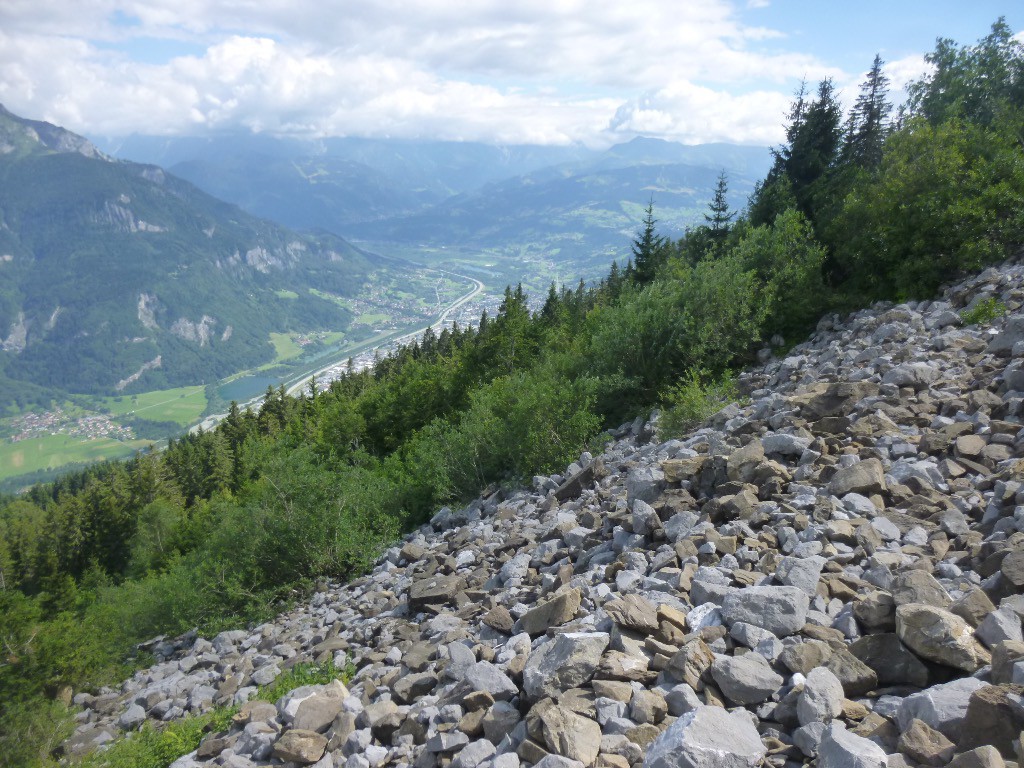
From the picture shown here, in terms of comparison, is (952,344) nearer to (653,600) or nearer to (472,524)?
(653,600)

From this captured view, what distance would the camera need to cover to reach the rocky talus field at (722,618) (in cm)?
484

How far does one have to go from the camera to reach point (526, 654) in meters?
7.06

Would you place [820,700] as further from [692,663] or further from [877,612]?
[877,612]

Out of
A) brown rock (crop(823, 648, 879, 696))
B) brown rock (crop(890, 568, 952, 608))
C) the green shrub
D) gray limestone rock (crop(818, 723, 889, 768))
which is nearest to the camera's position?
gray limestone rock (crop(818, 723, 889, 768))

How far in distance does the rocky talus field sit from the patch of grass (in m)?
0.41

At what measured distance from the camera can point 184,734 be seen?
927 centimetres

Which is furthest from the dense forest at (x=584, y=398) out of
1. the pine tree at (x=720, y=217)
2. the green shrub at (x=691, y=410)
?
the pine tree at (x=720, y=217)

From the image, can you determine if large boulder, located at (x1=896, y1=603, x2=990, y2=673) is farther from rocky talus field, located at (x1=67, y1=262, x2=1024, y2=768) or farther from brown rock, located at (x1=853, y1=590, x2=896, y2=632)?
brown rock, located at (x1=853, y1=590, x2=896, y2=632)

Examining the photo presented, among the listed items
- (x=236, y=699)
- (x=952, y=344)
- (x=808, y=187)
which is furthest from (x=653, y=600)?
(x=808, y=187)

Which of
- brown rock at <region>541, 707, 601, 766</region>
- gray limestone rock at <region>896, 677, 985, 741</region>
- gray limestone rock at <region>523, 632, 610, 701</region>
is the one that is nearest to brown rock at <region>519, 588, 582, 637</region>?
gray limestone rock at <region>523, 632, 610, 701</region>

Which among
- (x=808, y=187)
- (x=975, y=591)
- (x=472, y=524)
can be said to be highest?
(x=808, y=187)

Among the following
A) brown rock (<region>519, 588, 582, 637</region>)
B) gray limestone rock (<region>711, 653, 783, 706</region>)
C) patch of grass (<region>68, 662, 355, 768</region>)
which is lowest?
patch of grass (<region>68, 662, 355, 768</region>)

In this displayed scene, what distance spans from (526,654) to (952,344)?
42.5ft

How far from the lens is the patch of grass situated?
9000 millimetres
